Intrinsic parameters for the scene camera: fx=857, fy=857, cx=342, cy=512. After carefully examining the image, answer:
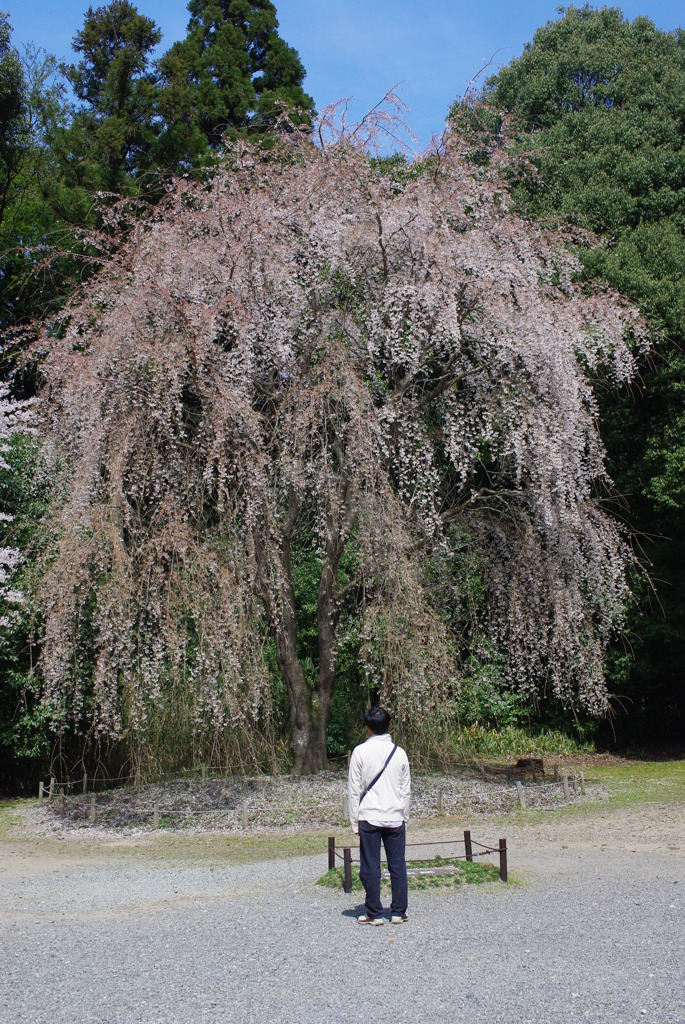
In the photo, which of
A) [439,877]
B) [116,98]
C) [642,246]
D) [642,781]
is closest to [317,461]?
[439,877]

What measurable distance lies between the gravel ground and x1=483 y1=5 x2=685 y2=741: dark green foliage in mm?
6224

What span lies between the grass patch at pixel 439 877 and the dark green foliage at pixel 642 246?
254 inches

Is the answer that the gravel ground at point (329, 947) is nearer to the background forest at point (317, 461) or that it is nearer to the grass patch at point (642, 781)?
the background forest at point (317, 461)

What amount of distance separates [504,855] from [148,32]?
12.8m

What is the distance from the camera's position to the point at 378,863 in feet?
13.1

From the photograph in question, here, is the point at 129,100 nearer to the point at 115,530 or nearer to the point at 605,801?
the point at 115,530

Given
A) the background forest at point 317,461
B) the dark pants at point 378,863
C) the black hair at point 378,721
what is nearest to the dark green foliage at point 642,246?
the background forest at point 317,461

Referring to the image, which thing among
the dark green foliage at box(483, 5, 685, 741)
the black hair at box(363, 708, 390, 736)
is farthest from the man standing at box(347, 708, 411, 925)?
the dark green foliage at box(483, 5, 685, 741)

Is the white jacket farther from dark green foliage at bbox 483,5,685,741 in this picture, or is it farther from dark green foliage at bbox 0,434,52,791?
dark green foliage at bbox 483,5,685,741

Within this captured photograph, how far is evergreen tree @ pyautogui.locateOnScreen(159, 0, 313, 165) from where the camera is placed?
1664 cm

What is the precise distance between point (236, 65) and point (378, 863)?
17.8 meters

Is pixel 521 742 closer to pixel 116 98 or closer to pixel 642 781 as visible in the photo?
pixel 642 781

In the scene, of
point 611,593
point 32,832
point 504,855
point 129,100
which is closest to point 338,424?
point 611,593

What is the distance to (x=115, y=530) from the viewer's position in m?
6.39
